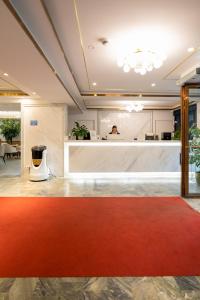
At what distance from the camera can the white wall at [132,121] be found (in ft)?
35.6

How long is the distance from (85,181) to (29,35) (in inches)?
190

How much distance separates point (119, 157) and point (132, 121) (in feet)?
13.2

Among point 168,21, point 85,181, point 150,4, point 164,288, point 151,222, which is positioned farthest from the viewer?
point 85,181

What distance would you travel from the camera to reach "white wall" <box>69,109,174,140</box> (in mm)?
10844

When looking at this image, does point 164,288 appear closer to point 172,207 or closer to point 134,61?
point 172,207

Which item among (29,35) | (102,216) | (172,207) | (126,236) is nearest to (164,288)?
(126,236)

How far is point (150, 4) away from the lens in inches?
103

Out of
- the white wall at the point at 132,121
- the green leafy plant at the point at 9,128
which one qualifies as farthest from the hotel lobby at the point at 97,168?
the green leafy plant at the point at 9,128

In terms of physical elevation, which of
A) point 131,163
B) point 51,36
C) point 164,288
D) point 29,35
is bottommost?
point 164,288

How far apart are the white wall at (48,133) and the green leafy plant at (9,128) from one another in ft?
24.9

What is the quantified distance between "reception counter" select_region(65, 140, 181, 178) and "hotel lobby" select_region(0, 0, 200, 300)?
3 centimetres

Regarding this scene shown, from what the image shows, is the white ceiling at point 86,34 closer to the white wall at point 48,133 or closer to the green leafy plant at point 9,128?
the white wall at point 48,133

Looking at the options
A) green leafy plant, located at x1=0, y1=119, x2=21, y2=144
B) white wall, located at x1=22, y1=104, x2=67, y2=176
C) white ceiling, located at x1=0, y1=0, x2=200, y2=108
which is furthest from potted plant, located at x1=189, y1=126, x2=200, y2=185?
green leafy plant, located at x1=0, y1=119, x2=21, y2=144

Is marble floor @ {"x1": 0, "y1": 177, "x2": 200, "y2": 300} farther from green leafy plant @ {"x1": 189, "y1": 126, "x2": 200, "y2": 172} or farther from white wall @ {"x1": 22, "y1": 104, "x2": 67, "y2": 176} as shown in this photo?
white wall @ {"x1": 22, "y1": 104, "x2": 67, "y2": 176}
